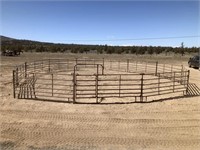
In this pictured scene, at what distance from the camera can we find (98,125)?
8867 millimetres

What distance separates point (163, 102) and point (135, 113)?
225 cm

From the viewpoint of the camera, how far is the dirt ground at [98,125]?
7.41 meters

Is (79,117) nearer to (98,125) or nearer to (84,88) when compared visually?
(98,125)

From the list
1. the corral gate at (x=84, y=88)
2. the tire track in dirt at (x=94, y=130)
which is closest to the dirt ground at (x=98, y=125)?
the tire track in dirt at (x=94, y=130)

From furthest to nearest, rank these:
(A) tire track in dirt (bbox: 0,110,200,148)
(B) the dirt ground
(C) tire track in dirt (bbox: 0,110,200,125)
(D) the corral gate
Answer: (D) the corral gate < (C) tire track in dirt (bbox: 0,110,200,125) < (A) tire track in dirt (bbox: 0,110,200,148) < (B) the dirt ground

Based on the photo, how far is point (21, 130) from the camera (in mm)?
8266

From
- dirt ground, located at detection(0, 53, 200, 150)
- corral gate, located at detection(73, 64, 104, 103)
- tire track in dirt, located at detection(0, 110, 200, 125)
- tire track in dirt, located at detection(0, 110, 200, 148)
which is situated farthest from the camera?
corral gate, located at detection(73, 64, 104, 103)

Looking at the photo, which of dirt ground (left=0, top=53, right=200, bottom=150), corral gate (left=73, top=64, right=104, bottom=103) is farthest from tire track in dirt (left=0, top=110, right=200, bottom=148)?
corral gate (left=73, top=64, right=104, bottom=103)

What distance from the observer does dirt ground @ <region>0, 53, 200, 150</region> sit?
24.3ft

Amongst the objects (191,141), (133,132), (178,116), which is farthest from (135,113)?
(191,141)

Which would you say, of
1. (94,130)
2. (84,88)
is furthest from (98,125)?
(84,88)

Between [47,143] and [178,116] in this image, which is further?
[178,116]

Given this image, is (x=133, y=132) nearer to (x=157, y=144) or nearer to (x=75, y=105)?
(x=157, y=144)

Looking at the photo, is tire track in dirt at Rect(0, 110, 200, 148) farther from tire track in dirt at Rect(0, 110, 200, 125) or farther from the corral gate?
the corral gate
